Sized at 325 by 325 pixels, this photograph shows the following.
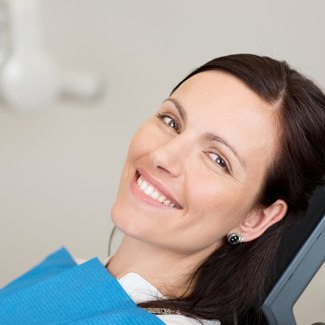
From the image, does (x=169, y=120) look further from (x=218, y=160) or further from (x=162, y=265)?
(x=162, y=265)

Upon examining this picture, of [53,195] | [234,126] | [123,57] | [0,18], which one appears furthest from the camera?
[53,195]

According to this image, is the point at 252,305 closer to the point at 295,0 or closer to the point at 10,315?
the point at 10,315

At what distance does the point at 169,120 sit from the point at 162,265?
0.23 meters

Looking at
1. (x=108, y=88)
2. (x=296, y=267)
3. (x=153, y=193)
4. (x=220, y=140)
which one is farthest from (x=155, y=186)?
(x=108, y=88)

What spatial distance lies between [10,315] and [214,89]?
18.3 inches

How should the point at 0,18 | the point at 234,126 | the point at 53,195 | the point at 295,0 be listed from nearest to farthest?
the point at 234,126
the point at 0,18
the point at 295,0
the point at 53,195

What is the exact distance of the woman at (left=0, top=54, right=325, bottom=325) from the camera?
891 mm

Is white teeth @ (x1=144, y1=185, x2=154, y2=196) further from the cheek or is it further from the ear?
the ear

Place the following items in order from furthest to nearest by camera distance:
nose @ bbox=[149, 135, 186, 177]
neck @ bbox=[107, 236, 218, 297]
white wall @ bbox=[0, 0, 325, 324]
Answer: white wall @ bbox=[0, 0, 325, 324] → neck @ bbox=[107, 236, 218, 297] → nose @ bbox=[149, 135, 186, 177]

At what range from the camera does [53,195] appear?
5.39 feet

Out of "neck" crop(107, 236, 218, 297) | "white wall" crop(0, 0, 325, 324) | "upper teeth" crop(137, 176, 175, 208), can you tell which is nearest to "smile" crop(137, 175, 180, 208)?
"upper teeth" crop(137, 176, 175, 208)

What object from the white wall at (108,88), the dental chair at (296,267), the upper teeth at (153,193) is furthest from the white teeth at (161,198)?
the white wall at (108,88)

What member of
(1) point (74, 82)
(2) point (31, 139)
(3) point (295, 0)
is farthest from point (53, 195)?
(3) point (295, 0)

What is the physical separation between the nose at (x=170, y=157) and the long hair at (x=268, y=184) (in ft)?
0.47
